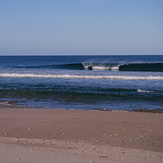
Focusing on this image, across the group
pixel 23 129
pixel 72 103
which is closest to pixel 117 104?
pixel 72 103

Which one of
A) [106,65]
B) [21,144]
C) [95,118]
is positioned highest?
[21,144]

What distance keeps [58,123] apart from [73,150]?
3.26m

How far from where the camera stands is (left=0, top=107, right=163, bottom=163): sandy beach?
17.4 feet

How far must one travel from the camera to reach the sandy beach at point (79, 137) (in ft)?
17.4

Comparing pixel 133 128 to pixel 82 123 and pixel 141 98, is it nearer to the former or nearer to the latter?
pixel 82 123

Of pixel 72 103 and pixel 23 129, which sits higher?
pixel 23 129

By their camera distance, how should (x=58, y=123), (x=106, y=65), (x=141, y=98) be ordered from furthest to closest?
(x=106, y=65), (x=141, y=98), (x=58, y=123)

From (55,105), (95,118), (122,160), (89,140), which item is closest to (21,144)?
(89,140)

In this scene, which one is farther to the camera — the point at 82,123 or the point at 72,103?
the point at 72,103

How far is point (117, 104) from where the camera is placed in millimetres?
14109

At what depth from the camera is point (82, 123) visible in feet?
29.6

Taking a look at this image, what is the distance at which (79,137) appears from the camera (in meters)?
7.32

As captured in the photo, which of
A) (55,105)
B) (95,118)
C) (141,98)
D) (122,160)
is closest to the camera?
(122,160)

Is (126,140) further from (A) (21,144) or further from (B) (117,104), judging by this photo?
(B) (117,104)
